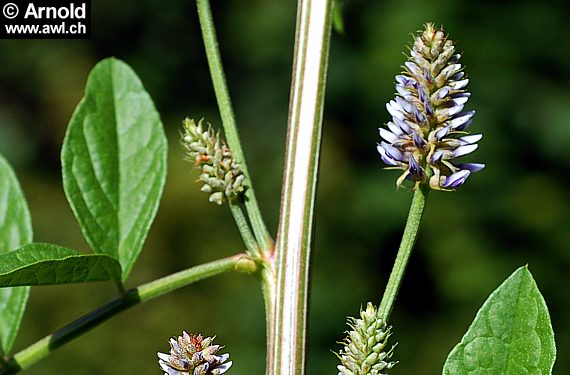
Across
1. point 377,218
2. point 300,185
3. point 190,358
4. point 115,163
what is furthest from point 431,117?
point 377,218

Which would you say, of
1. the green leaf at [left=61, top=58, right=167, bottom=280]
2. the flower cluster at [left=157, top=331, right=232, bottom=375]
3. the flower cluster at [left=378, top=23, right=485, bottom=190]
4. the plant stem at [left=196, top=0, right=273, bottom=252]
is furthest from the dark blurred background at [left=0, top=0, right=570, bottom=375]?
the flower cluster at [left=157, top=331, right=232, bottom=375]

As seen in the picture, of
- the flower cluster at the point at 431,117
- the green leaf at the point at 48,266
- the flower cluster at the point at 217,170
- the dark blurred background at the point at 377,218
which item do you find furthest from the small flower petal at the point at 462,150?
the dark blurred background at the point at 377,218

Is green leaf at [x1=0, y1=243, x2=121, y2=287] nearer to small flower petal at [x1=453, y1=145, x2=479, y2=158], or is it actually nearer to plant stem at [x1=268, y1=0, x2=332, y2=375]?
plant stem at [x1=268, y1=0, x2=332, y2=375]

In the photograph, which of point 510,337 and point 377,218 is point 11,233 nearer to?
point 510,337

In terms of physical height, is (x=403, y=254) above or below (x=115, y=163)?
below

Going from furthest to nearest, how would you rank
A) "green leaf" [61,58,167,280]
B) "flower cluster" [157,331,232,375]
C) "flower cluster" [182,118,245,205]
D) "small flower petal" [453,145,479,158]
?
"green leaf" [61,58,167,280]
"flower cluster" [182,118,245,205]
"small flower petal" [453,145,479,158]
"flower cluster" [157,331,232,375]

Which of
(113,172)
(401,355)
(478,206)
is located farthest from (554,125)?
(113,172)

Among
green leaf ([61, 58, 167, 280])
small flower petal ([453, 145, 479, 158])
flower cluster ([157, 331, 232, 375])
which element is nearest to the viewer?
flower cluster ([157, 331, 232, 375])
